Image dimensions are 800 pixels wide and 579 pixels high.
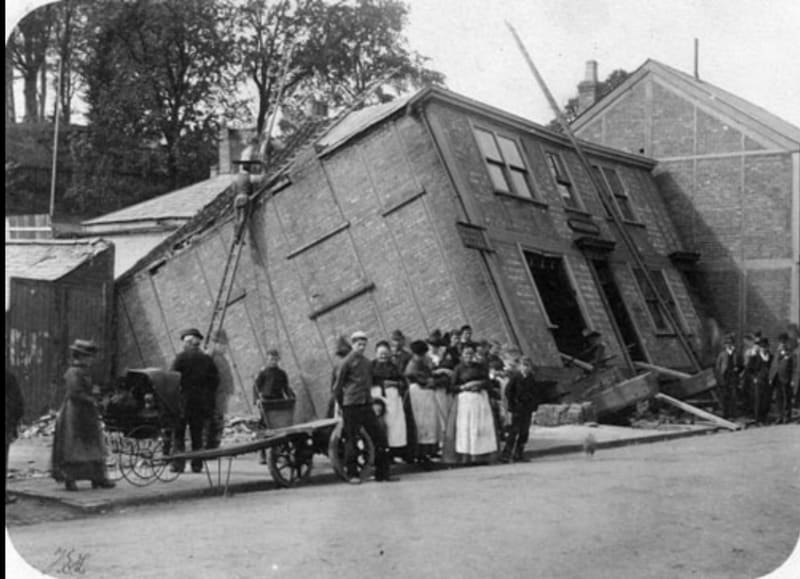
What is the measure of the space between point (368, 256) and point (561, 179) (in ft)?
17.2

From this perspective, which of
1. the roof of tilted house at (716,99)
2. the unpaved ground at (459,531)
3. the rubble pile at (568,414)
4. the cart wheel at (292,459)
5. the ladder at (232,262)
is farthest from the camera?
the roof of tilted house at (716,99)

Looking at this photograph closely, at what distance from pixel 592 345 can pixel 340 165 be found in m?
5.81

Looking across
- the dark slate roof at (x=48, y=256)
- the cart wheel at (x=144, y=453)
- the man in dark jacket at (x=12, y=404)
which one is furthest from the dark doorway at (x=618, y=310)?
the man in dark jacket at (x=12, y=404)

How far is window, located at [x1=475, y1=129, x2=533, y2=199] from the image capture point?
2030 centimetres

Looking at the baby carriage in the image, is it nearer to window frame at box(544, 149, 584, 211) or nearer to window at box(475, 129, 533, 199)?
window at box(475, 129, 533, 199)

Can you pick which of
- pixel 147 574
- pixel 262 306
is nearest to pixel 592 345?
pixel 262 306

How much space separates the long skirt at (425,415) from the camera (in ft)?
47.5

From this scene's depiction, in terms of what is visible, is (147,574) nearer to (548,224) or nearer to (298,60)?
(298,60)

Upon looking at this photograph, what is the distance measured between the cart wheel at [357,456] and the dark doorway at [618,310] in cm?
1044

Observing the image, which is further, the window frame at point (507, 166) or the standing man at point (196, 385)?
the window frame at point (507, 166)

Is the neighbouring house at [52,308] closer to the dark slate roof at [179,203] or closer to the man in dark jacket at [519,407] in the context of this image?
the dark slate roof at [179,203]

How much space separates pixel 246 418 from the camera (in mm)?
18938

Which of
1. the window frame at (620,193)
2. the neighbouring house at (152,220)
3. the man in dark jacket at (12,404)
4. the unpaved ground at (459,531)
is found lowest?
the unpaved ground at (459,531)

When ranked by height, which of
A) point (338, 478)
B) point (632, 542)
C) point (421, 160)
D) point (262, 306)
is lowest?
point (632, 542)
